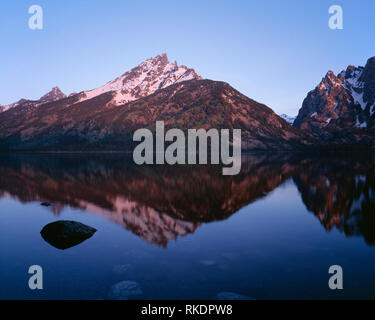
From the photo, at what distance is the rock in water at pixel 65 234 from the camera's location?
25.8m

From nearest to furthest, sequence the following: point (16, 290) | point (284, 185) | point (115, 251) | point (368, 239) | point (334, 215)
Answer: point (16, 290), point (115, 251), point (368, 239), point (334, 215), point (284, 185)

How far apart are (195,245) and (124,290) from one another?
31.1 ft

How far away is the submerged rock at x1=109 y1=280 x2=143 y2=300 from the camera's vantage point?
16.3 meters

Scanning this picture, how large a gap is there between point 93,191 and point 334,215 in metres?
40.3

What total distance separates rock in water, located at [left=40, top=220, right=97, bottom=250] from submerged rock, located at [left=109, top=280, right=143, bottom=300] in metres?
9.65

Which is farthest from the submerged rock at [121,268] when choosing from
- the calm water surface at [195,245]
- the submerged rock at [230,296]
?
the submerged rock at [230,296]

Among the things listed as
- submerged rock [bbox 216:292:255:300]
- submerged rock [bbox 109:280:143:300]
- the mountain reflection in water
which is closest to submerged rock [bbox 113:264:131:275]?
submerged rock [bbox 109:280:143:300]

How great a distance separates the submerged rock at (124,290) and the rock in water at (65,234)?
9653 millimetres

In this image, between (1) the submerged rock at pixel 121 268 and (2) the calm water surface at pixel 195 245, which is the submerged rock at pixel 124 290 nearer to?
(2) the calm water surface at pixel 195 245

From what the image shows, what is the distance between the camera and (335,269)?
1991cm

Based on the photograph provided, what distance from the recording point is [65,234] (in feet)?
87.2

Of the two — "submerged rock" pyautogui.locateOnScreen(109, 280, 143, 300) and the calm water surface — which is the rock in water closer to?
the calm water surface
